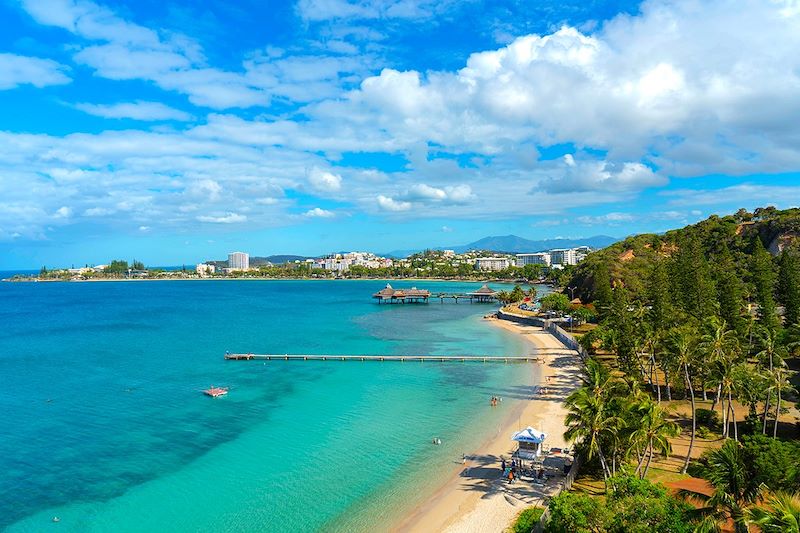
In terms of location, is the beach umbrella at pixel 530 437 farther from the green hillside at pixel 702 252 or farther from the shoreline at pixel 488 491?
the green hillside at pixel 702 252

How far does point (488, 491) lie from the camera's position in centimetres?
2578

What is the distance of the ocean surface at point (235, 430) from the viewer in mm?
25172

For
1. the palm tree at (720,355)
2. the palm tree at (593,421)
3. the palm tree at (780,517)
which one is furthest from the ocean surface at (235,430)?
the palm tree at (780,517)

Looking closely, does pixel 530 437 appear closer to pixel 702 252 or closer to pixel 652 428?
pixel 652 428

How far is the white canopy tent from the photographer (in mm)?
27531

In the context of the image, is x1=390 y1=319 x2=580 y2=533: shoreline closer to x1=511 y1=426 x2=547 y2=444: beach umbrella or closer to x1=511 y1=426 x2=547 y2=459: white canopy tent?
x1=511 y1=426 x2=547 y2=459: white canopy tent

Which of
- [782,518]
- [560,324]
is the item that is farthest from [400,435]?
[560,324]

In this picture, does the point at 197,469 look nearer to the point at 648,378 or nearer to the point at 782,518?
the point at 782,518

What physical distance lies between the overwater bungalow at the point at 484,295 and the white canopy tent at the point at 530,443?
10933cm

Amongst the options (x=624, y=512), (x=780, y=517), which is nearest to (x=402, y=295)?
(x=624, y=512)

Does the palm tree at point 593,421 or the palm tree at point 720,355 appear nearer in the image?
the palm tree at point 593,421

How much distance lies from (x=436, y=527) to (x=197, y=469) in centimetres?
1507

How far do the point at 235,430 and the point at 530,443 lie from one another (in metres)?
20.7

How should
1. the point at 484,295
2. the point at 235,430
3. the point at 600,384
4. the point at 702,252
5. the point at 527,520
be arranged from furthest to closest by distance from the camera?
the point at 484,295 → the point at 702,252 → the point at 235,430 → the point at 600,384 → the point at 527,520
